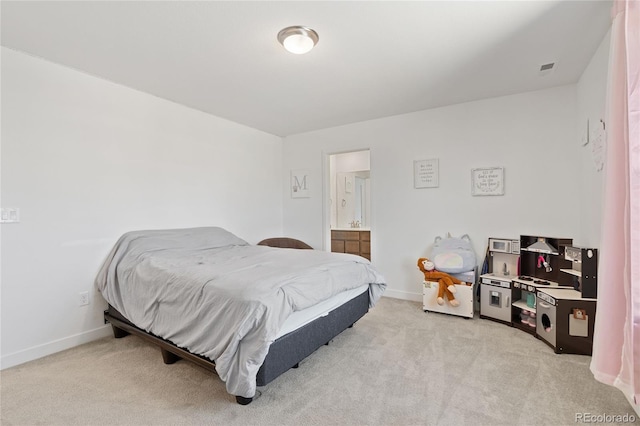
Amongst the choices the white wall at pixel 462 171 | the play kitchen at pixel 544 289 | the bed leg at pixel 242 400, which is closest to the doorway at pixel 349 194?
the white wall at pixel 462 171

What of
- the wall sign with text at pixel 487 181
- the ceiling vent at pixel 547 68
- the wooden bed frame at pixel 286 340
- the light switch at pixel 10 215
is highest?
the ceiling vent at pixel 547 68

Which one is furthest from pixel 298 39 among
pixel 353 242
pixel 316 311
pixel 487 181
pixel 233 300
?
pixel 353 242

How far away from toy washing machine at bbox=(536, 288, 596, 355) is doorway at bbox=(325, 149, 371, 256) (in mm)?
3459

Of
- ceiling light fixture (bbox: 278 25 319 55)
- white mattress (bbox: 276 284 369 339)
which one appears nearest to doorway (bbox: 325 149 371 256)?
white mattress (bbox: 276 284 369 339)

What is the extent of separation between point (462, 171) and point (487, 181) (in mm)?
285

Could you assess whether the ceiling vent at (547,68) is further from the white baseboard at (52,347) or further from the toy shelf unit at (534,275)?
the white baseboard at (52,347)

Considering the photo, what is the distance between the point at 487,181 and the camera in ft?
10.9

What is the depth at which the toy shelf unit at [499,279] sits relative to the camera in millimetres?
2910

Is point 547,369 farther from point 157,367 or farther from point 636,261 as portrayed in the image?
point 157,367

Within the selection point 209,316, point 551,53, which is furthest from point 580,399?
point 551,53

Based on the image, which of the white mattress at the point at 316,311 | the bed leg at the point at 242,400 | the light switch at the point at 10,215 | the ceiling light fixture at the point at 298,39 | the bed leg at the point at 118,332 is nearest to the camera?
the bed leg at the point at 242,400

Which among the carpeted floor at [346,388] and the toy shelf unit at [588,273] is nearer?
the carpeted floor at [346,388]

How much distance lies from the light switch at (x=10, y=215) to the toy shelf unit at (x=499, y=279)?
4066 millimetres
